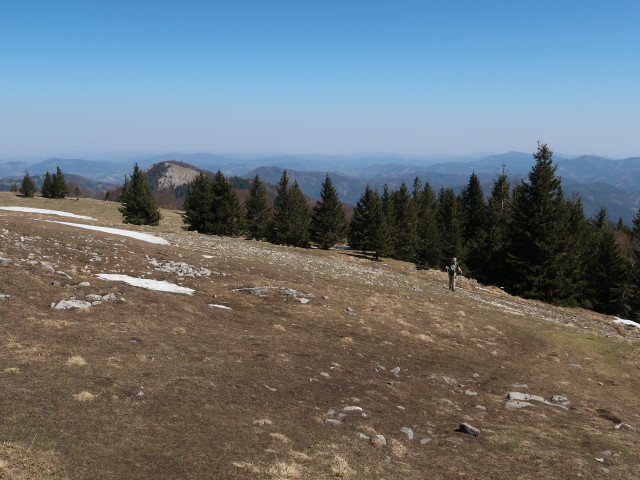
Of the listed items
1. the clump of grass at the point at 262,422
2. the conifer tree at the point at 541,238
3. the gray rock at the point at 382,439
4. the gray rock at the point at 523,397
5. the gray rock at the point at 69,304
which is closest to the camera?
the clump of grass at the point at 262,422

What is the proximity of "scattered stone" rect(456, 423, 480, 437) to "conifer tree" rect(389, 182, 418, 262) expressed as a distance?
61.6 metres

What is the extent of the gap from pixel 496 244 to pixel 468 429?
52.5 metres

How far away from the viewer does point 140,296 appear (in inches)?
693

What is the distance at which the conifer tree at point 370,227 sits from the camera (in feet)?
212

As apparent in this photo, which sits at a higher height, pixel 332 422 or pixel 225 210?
pixel 225 210

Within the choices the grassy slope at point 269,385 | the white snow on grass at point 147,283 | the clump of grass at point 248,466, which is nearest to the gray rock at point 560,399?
the grassy slope at point 269,385

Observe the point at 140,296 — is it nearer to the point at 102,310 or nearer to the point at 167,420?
the point at 102,310

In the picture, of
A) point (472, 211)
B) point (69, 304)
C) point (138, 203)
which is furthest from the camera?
point (472, 211)

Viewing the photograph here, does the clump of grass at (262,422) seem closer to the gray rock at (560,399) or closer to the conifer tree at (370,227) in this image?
the gray rock at (560,399)

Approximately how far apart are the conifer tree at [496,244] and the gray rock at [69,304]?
1967 inches

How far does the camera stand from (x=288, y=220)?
73438 millimetres

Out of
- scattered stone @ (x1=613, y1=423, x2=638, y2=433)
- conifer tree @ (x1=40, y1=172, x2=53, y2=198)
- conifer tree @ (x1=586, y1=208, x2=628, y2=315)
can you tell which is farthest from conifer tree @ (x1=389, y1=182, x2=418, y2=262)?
conifer tree @ (x1=40, y1=172, x2=53, y2=198)

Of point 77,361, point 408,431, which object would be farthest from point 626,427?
point 77,361

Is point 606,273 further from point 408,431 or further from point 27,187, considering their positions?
point 27,187
